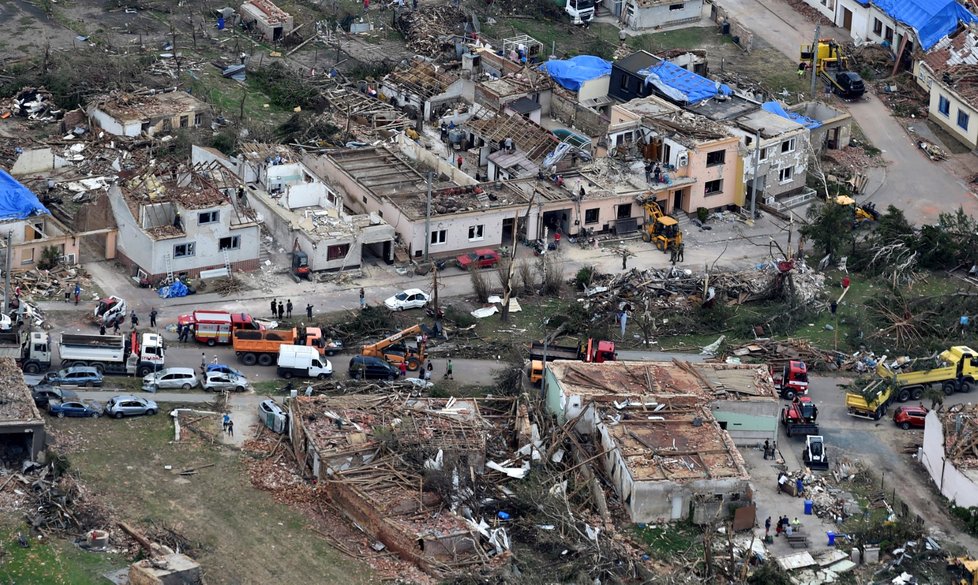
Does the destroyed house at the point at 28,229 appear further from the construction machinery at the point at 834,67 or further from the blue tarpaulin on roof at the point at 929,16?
the blue tarpaulin on roof at the point at 929,16

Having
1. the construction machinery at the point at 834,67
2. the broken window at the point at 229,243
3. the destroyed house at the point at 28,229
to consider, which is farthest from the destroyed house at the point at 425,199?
the construction machinery at the point at 834,67

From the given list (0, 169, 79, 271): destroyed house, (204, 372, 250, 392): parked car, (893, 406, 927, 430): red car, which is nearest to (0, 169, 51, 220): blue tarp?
(0, 169, 79, 271): destroyed house

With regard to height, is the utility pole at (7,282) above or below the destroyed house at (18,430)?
above

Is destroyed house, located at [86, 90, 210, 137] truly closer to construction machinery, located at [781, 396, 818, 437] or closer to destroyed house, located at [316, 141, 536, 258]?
destroyed house, located at [316, 141, 536, 258]

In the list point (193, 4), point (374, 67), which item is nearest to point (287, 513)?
point (374, 67)

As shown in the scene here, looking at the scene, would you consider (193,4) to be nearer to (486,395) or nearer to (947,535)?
(486,395)

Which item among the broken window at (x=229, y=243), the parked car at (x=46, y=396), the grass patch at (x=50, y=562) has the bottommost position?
the grass patch at (x=50, y=562)
